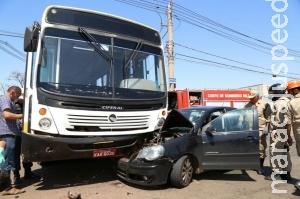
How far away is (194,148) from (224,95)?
→ 15.6 m

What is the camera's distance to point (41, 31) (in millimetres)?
4984

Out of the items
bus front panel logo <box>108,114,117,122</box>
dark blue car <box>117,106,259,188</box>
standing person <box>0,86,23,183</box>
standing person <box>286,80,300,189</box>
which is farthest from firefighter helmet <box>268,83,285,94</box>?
standing person <box>0,86,23,183</box>

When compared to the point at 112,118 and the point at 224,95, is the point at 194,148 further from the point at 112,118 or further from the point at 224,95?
the point at 224,95

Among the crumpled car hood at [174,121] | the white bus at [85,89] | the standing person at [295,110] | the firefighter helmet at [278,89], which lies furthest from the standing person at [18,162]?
the firefighter helmet at [278,89]

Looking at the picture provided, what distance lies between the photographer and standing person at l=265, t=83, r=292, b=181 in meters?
5.37

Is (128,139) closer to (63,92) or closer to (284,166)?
(63,92)

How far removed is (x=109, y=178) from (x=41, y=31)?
3.19 meters

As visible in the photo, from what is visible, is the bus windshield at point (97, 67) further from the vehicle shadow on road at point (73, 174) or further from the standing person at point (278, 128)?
the standing person at point (278, 128)

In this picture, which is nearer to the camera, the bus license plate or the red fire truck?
the bus license plate

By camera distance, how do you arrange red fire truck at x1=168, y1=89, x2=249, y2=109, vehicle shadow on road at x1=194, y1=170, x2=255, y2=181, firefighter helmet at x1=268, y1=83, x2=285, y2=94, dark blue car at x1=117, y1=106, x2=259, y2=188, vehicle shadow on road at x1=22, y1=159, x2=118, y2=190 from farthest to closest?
1. red fire truck at x1=168, y1=89, x2=249, y2=109
2. vehicle shadow on road at x1=194, y1=170, x2=255, y2=181
3. firefighter helmet at x1=268, y1=83, x2=285, y2=94
4. vehicle shadow on road at x1=22, y1=159, x2=118, y2=190
5. dark blue car at x1=117, y1=106, x2=259, y2=188

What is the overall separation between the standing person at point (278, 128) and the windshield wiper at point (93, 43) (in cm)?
331

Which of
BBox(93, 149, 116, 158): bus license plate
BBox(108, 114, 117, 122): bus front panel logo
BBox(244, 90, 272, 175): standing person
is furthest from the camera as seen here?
BBox(244, 90, 272, 175): standing person

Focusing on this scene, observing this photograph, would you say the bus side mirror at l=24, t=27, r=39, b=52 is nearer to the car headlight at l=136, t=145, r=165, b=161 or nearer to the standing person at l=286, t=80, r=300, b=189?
the car headlight at l=136, t=145, r=165, b=161

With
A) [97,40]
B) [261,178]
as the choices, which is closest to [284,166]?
[261,178]
